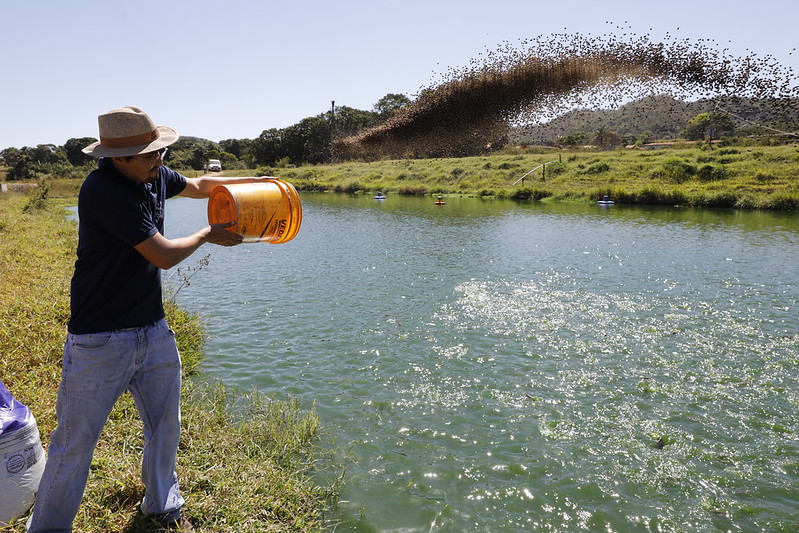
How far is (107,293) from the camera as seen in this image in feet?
7.82

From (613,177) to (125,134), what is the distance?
3665 cm

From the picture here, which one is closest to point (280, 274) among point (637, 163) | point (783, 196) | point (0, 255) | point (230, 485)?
point (0, 255)

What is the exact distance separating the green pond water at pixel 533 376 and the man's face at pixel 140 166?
106 inches

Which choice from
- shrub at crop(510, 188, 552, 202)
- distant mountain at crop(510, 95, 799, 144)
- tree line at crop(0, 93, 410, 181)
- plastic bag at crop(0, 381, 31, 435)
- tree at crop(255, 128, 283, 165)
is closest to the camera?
distant mountain at crop(510, 95, 799, 144)

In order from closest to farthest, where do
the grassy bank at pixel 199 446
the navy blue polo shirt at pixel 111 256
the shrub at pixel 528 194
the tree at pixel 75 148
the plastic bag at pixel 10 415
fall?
the navy blue polo shirt at pixel 111 256
the plastic bag at pixel 10 415
the grassy bank at pixel 199 446
the shrub at pixel 528 194
the tree at pixel 75 148

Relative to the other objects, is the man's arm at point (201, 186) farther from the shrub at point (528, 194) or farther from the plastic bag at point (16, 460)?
the shrub at point (528, 194)

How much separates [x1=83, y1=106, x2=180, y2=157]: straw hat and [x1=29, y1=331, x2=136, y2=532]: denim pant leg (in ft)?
2.95

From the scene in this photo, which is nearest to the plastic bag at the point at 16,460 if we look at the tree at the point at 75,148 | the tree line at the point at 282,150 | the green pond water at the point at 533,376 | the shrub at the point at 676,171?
the green pond water at the point at 533,376

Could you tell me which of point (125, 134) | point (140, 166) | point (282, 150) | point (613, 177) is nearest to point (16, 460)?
point (140, 166)

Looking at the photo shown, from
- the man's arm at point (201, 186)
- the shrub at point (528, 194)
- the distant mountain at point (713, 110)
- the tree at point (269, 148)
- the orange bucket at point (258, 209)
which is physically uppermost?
the tree at point (269, 148)

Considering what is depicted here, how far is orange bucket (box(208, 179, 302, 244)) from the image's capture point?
2.75 meters

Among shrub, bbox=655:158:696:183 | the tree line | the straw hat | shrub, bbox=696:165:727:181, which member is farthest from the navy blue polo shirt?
the tree line

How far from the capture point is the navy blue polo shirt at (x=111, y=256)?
7.41ft

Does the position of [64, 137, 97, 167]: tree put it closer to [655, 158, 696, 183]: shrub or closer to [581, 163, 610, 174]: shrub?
[581, 163, 610, 174]: shrub
